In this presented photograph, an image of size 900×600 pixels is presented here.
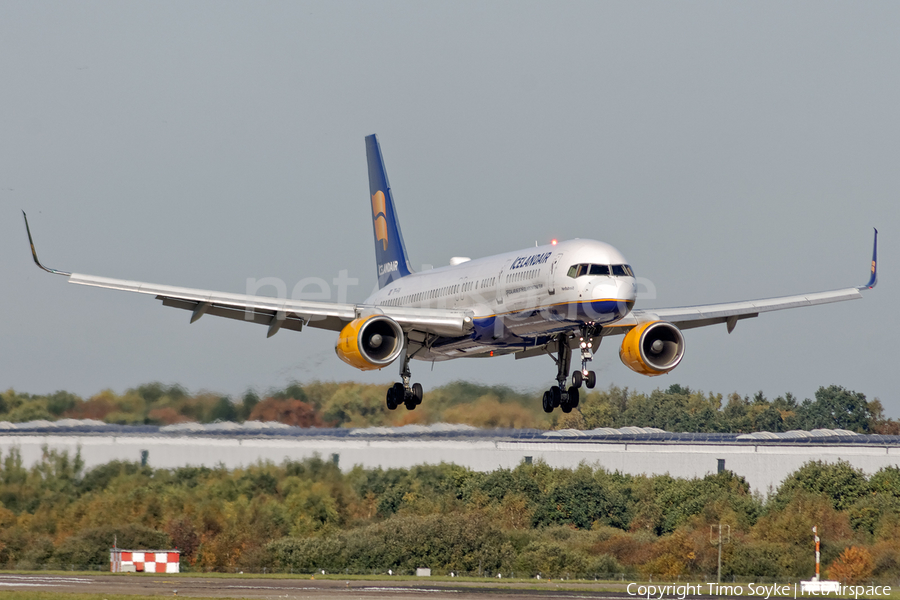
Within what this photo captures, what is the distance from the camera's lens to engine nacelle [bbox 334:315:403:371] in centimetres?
3934

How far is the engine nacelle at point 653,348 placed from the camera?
130 feet

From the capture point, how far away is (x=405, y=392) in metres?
43.8

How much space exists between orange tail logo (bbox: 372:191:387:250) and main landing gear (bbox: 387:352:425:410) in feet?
41.9

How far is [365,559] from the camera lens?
228ft

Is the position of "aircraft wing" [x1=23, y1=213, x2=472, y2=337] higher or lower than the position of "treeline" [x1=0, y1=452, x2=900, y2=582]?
higher

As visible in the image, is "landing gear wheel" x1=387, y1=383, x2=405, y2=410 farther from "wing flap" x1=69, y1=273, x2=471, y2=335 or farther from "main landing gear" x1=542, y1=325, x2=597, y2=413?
"main landing gear" x1=542, y1=325, x2=597, y2=413

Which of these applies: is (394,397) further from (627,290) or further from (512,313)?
(627,290)

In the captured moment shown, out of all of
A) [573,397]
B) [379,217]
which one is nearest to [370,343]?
[573,397]

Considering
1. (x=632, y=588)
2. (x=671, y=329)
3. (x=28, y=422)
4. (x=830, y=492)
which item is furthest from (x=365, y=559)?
(x=671, y=329)

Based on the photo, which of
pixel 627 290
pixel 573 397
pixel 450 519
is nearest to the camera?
pixel 627 290

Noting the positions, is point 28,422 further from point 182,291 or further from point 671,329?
point 671,329

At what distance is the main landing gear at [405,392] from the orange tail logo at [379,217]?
41.9 feet

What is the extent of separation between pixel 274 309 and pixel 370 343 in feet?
11.7

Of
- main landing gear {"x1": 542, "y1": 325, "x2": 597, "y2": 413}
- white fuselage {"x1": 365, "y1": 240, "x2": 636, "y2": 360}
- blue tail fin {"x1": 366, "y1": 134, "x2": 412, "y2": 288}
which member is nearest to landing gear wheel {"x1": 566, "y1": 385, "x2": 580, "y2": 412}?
main landing gear {"x1": 542, "y1": 325, "x2": 597, "y2": 413}
